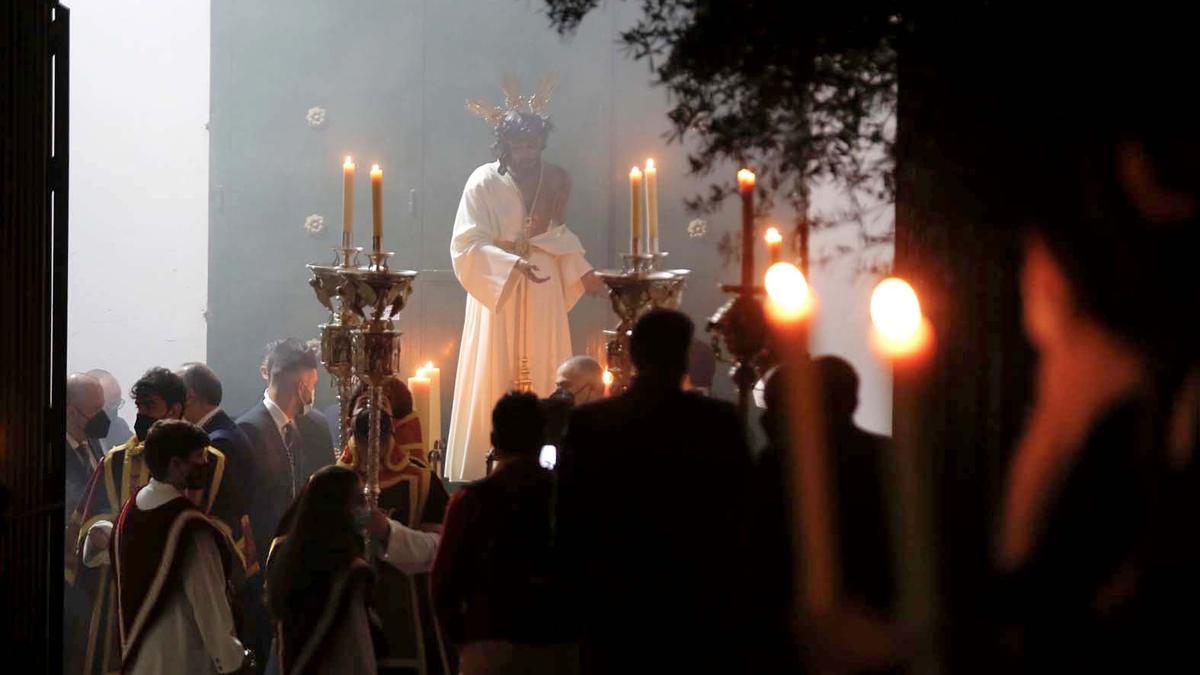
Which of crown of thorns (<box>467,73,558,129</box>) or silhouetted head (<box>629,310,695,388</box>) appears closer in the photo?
silhouetted head (<box>629,310,695,388</box>)

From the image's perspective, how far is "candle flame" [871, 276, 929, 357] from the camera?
340cm

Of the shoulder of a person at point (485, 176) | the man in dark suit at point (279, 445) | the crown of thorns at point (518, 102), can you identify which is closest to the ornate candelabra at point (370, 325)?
the man in dark suit at point (279, 445)

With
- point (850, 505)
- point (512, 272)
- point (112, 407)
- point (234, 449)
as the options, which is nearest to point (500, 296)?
point (512, 272)

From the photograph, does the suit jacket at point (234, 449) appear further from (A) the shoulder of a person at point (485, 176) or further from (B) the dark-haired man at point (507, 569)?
(B) the dark-haired man at point (507, 569)

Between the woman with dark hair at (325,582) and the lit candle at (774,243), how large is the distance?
1070 millimetres

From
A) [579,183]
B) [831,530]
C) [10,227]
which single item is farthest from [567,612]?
[579,183]

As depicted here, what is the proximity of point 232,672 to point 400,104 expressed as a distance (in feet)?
10.7

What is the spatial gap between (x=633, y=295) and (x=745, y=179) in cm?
35

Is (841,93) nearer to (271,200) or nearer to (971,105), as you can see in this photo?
(971,105)

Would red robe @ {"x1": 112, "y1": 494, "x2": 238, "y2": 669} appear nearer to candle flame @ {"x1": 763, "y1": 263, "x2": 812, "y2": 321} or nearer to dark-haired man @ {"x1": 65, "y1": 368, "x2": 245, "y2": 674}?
dark-haired man @ {"x1": 65, "y1": 368, "x2": 245, "y2": 674}

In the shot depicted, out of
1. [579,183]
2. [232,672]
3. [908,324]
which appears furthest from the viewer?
[579,183]

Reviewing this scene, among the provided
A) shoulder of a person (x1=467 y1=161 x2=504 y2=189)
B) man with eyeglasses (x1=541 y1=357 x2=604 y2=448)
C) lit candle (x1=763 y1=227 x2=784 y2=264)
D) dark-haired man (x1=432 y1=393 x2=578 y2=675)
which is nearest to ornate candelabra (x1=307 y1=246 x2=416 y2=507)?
man with eyeglasses (x1=541 y1=357 x2=604 y2=448)

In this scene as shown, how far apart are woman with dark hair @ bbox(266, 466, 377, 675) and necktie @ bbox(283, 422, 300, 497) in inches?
65.8

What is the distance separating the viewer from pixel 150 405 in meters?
4.90
